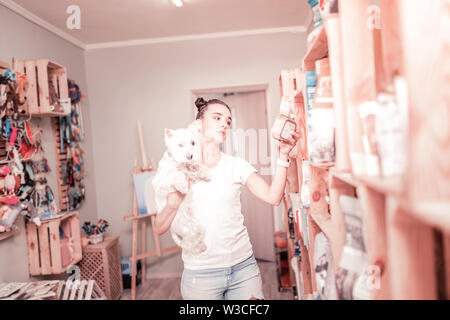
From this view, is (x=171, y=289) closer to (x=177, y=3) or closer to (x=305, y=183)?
(x=305, y=183)

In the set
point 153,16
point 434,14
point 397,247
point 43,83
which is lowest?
point 397,247

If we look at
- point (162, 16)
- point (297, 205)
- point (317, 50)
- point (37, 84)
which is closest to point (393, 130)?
point (317, 50)

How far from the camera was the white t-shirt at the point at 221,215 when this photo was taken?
111cm

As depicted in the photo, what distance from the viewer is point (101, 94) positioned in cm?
173

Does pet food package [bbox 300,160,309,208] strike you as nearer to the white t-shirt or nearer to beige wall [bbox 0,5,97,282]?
the white t-shirt

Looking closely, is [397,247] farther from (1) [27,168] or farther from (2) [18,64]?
(2) [18,64]

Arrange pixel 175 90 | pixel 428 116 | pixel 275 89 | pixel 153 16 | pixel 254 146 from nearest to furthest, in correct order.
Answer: pixel 428 116 < pixel 254 146 < pixel 175 90 < pixel 153 16 < pixel 275 89

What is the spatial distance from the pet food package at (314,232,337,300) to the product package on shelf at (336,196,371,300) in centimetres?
13

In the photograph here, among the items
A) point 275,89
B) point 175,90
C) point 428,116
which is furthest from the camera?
point 275,89

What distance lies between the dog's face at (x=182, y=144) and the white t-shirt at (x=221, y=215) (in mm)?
111

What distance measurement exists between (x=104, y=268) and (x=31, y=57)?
5.29ft

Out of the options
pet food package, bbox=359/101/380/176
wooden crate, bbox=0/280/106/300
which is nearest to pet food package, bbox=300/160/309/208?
pet food package, bbox=359/101/380/176
